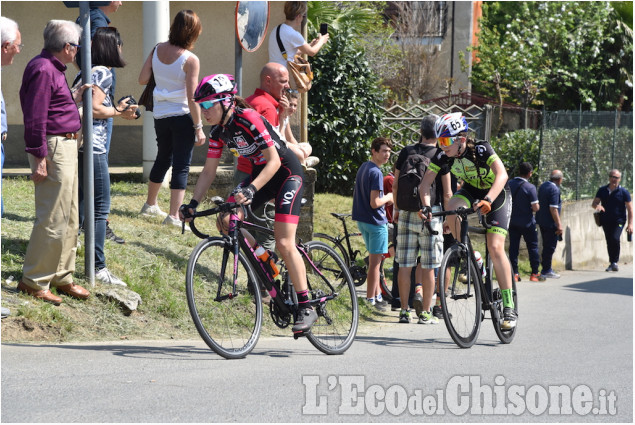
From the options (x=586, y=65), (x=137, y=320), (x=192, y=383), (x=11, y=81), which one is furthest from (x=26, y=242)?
(x=586, y=65)

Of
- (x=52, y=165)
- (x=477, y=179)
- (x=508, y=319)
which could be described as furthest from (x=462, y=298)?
(x=52, y=165)

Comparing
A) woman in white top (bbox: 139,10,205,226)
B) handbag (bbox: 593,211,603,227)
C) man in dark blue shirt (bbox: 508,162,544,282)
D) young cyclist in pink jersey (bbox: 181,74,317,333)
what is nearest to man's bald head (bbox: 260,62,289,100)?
woman in white top (bbox: 139,10,205,226)

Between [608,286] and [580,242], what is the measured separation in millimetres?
3942

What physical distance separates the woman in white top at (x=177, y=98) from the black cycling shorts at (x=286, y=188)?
8.45 feet

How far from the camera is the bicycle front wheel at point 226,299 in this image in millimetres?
6461

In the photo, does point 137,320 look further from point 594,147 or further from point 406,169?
point 594,147

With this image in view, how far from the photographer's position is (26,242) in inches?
323

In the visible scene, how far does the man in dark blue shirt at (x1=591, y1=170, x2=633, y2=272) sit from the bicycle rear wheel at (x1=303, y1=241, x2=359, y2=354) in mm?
13263

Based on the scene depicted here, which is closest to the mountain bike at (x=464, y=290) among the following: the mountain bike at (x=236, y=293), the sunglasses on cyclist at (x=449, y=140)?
the sunglasses on cyclist at (x=449, y=140)

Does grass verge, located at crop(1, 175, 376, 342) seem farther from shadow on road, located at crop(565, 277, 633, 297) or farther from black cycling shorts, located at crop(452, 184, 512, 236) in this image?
shadow on road, located at crop(565, 277, 633, 297)

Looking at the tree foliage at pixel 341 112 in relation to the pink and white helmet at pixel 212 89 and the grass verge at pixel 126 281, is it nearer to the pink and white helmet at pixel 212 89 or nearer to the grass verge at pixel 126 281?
the grass verge at pixel 126 281

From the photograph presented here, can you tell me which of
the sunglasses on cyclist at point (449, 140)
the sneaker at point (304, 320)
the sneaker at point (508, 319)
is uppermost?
the sunglasses on cyclist at point (449, 140)

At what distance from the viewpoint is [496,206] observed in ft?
28.1

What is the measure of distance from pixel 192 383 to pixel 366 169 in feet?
17.1
